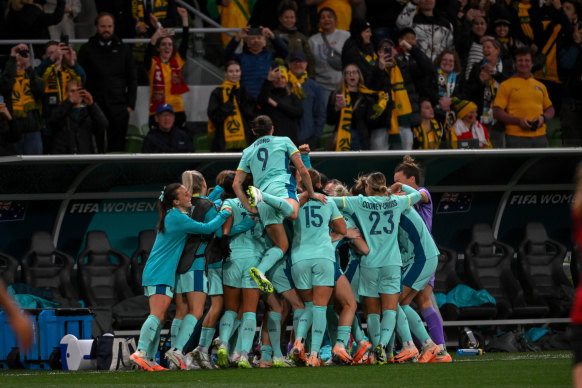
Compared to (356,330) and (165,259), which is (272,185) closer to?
(165,259)

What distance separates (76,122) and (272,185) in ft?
12.2

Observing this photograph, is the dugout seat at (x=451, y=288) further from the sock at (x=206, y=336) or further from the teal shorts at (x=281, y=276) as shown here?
the sock at (x=206, y=336)

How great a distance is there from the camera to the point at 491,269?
1484cm

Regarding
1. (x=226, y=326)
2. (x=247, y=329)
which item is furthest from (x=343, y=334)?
(x=226, y=326)

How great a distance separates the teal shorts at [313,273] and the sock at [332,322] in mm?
848

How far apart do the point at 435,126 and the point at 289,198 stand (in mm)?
4678

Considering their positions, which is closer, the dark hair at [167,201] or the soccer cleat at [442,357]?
the dark hair at [167,201]

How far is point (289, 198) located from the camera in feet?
34.3

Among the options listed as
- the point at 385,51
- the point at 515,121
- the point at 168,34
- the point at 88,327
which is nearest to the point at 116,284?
the point at 88,327

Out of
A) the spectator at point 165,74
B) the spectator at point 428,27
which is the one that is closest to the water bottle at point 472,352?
the spectator at point 165,74

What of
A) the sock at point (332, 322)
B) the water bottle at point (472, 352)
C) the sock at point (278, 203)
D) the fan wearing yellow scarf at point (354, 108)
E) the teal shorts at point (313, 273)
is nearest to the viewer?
the sock at point (278, 203)

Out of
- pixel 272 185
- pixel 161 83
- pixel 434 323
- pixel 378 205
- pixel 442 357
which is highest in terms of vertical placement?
pixel 161 83

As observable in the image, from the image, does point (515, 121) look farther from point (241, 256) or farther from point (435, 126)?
point (241, 256)

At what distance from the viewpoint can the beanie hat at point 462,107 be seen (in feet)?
48.8
